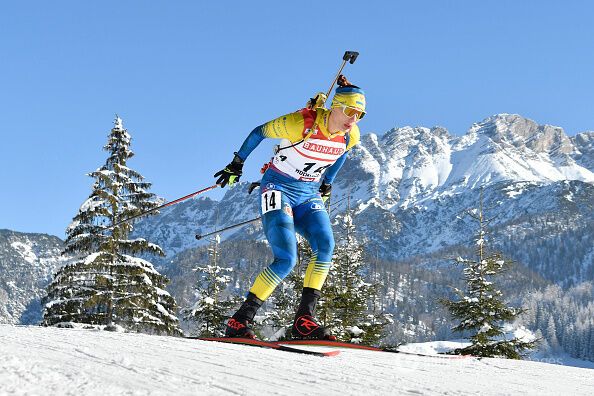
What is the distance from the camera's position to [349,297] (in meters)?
17.8

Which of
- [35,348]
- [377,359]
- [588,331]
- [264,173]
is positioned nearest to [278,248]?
[264,173]

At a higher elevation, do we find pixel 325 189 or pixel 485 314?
pixel 325 189

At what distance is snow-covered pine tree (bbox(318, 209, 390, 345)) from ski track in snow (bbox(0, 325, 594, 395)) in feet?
37.9

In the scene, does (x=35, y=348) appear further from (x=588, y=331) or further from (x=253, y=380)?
(x=588, y=331)

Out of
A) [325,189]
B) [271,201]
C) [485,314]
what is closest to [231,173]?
[271,201]

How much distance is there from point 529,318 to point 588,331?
103 ft

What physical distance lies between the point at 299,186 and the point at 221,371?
A: 11.9 feet

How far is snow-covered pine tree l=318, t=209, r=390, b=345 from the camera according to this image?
17.7m

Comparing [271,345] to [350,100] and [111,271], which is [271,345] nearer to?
[350,100]

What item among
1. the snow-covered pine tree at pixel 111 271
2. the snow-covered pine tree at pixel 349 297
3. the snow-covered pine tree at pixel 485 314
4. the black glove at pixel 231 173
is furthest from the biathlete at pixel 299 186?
the snow-covered pine tree at pixel 111 271

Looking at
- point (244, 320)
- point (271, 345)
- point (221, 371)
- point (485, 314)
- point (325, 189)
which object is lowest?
point (221, 371)

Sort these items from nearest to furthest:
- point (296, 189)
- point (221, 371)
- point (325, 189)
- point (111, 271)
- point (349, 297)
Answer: point (221, 371), point (296, 189), point (325, 189), point (349, 297), point (111, 271)

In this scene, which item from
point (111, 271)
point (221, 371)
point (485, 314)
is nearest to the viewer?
point (221, 371)

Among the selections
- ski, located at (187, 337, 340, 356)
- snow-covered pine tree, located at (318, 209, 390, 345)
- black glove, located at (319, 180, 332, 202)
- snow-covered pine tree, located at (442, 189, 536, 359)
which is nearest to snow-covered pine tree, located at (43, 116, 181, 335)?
snow-covered pine tree, located at (318, 209, 390, 345)
